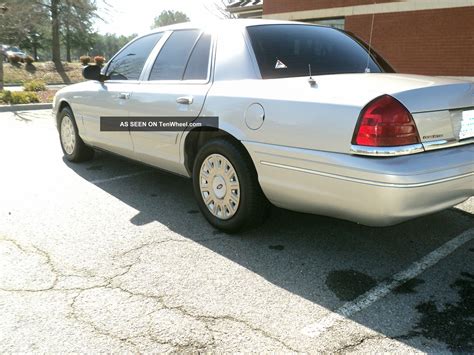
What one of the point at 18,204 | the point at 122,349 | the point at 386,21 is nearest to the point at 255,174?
the point at 122,349

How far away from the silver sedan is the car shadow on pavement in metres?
0.23

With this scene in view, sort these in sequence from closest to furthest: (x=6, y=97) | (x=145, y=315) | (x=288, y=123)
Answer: (x=145, y=315)
(x=288, y=123)
(x=6, y=97)

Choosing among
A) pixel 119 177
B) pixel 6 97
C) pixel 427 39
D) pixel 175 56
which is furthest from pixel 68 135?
pixel 427 39

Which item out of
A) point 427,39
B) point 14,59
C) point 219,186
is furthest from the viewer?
point 14,59

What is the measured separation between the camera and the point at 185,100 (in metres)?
3.72

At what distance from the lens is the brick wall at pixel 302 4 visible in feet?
40.6

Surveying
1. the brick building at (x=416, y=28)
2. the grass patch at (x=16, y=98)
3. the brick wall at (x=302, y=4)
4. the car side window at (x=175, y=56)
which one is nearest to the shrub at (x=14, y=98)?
the grass patch at (x=16, y=98)

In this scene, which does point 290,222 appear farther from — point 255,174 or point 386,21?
point 386,21

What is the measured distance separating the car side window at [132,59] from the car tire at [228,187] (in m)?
1.39

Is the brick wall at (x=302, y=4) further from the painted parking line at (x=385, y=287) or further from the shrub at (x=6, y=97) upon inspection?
the painted parking line at (x=385, y=287)

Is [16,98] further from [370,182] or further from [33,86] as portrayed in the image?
[370,182]

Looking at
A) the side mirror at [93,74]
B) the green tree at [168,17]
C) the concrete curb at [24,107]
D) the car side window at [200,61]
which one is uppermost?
the green tree at [168,17]

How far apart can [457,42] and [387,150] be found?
30.9ft

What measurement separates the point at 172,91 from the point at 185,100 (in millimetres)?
254
